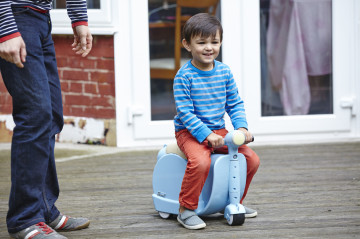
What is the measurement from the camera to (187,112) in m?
2.82

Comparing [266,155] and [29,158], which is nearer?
[29,158]

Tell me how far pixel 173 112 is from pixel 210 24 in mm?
2137

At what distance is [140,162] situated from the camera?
4.30 metres

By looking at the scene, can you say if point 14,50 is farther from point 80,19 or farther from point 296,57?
point 296,57

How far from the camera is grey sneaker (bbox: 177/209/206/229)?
9.16ft

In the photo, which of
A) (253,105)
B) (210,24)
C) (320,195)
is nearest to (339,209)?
(320,195)

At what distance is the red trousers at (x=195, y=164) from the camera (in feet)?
9.09

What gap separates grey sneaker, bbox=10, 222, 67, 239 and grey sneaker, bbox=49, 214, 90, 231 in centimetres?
18

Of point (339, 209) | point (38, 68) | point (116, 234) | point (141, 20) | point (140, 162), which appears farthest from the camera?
point (141, 20)

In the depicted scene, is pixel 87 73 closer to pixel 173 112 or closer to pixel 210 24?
pixel 173 112

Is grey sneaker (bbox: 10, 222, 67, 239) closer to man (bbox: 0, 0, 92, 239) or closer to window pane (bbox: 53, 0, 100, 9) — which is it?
man (bbox: 0, 0, 92, 239)

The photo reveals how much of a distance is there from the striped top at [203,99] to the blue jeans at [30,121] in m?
0.59

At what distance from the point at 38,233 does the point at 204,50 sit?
1034 millimetres

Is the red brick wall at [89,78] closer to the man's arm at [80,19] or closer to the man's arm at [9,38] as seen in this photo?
the man's arm at [80,19]
